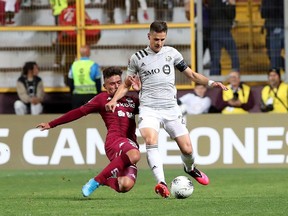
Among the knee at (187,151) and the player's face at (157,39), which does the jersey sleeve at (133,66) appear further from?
the knee at (187,151)

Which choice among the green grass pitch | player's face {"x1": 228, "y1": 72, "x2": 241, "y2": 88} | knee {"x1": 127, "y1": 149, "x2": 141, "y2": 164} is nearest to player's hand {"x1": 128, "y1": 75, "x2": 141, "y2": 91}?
knee {"x1": 127, "y1": 149, "x2": 141, "y2": 164}

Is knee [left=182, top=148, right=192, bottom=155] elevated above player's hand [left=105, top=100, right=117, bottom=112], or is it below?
below

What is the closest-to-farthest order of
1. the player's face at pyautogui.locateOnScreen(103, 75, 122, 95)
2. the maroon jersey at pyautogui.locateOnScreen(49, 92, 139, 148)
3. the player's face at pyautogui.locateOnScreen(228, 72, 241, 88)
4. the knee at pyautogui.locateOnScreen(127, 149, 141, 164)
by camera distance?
the knee at pyautogui.locateOnScreen(127, 149, 141, 164), the maroon jersey at pyautogui.locateOnScreen(49, 92, 139, 148), the player's face at pyautogui.locateOnScreen(103, 75, 122, 95), the player's face at pyautogui.locateOnScreen(228, 72, 241, 88)

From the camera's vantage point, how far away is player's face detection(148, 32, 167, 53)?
43.2ft

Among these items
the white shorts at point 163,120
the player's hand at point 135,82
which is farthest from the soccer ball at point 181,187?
the player's hand at point 135,82

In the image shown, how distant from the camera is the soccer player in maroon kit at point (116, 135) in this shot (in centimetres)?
1306

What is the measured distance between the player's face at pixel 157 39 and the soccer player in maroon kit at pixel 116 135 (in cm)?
46

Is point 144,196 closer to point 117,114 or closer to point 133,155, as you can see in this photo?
point 133,155

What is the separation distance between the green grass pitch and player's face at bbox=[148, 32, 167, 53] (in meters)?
1.78

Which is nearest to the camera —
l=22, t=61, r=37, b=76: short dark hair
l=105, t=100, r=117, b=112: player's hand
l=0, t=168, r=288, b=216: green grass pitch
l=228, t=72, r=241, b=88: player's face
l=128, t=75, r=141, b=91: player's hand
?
l=0, t=168, r=288, b=216: green grass pitch

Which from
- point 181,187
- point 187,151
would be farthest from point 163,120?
point 181,187

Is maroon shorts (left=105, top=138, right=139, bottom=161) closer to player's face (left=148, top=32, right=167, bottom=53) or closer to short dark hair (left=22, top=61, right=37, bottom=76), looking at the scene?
player's face (left=148, top=32, right=167, bottom=53)

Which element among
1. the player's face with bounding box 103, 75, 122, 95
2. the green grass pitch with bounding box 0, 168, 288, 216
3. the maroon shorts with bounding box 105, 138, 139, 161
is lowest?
the green grass pitch with bounding box 0, 168, 288, 216

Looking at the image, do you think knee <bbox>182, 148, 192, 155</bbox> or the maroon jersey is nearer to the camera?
the maroon jersey
